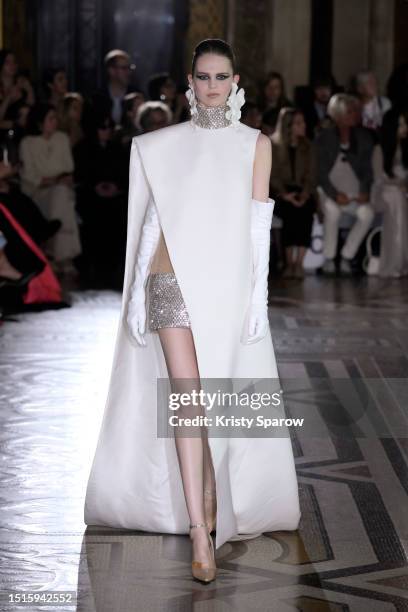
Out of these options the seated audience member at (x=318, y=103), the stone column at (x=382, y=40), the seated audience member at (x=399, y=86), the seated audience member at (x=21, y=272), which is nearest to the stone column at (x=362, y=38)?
the stone column at (x=382, y=40)

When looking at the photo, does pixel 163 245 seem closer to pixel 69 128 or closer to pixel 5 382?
pixel 5 382

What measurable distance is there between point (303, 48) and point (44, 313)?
8.33m

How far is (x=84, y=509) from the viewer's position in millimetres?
4488

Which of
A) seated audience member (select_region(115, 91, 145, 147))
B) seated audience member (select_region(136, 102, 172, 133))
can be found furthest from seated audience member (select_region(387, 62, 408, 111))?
seated audience member (select_region(136, 102, 172, 133))

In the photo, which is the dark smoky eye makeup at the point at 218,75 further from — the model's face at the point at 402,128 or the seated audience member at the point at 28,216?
the model's face at the point at 402,128

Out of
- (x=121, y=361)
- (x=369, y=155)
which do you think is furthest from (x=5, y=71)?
(x=121, y=361)

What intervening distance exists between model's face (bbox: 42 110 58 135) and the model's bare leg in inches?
318

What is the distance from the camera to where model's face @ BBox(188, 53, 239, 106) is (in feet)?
13.5

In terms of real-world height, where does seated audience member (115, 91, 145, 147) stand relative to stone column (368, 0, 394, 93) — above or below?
below

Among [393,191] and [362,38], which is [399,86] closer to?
[393,191]

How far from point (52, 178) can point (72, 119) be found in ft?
3.33

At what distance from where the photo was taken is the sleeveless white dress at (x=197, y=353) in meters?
4.15

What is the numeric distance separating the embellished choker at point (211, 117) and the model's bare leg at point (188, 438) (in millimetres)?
635

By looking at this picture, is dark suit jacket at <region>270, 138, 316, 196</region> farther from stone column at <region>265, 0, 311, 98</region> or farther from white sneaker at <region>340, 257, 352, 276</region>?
stone column at <region>265, 0, 311, 98</region>
